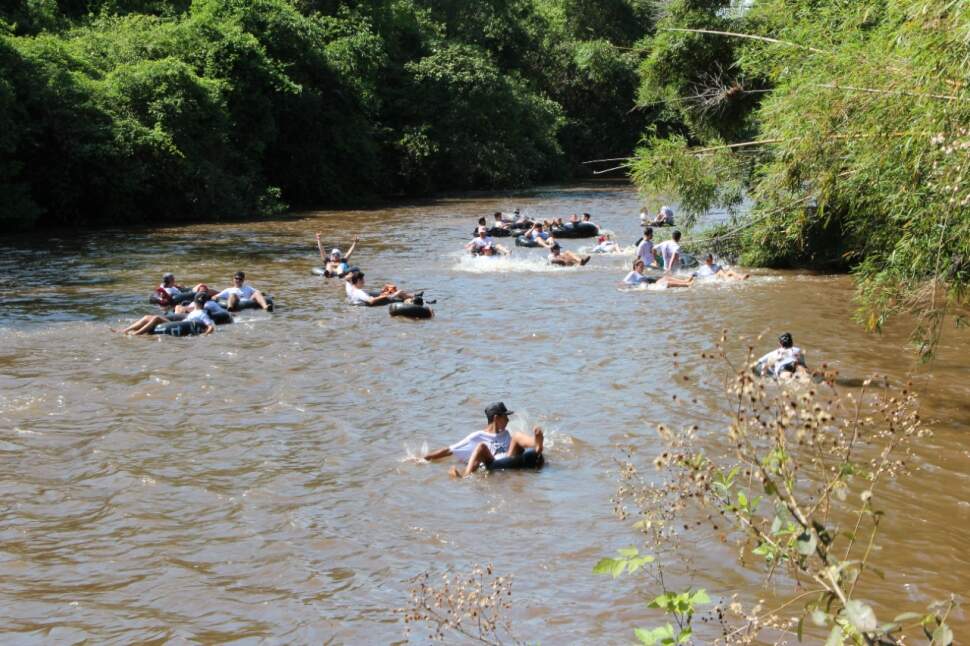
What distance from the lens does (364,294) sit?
830 inches

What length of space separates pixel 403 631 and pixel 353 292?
13967mm

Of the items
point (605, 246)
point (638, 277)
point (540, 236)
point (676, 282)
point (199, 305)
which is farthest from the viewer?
point (540, 236)

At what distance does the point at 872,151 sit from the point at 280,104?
36.0 m

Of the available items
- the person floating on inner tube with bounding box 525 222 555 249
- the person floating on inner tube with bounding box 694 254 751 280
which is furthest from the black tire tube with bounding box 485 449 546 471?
the person floating on inner tube with bounding box 525 222 555 249

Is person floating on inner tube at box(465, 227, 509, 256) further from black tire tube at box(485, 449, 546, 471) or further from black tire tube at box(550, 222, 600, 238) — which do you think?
black tire tube at box(485, 449, 546, 471)

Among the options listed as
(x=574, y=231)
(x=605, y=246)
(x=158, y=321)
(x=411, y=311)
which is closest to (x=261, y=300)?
(x=158, y=321)

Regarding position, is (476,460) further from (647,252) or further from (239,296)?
(647,252)

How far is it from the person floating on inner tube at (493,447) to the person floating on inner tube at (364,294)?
946 cm

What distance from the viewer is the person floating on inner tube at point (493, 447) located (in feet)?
36.8

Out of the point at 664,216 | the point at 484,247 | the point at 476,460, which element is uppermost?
the point at 664,216

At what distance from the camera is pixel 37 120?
33844 millimetres

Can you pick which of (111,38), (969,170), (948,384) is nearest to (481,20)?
Answer: (111,38)

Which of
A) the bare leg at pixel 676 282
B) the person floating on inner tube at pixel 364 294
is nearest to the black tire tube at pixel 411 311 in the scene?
the person floating on inner tube at pixel 364 294

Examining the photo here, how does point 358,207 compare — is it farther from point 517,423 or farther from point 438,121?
point 517,423
